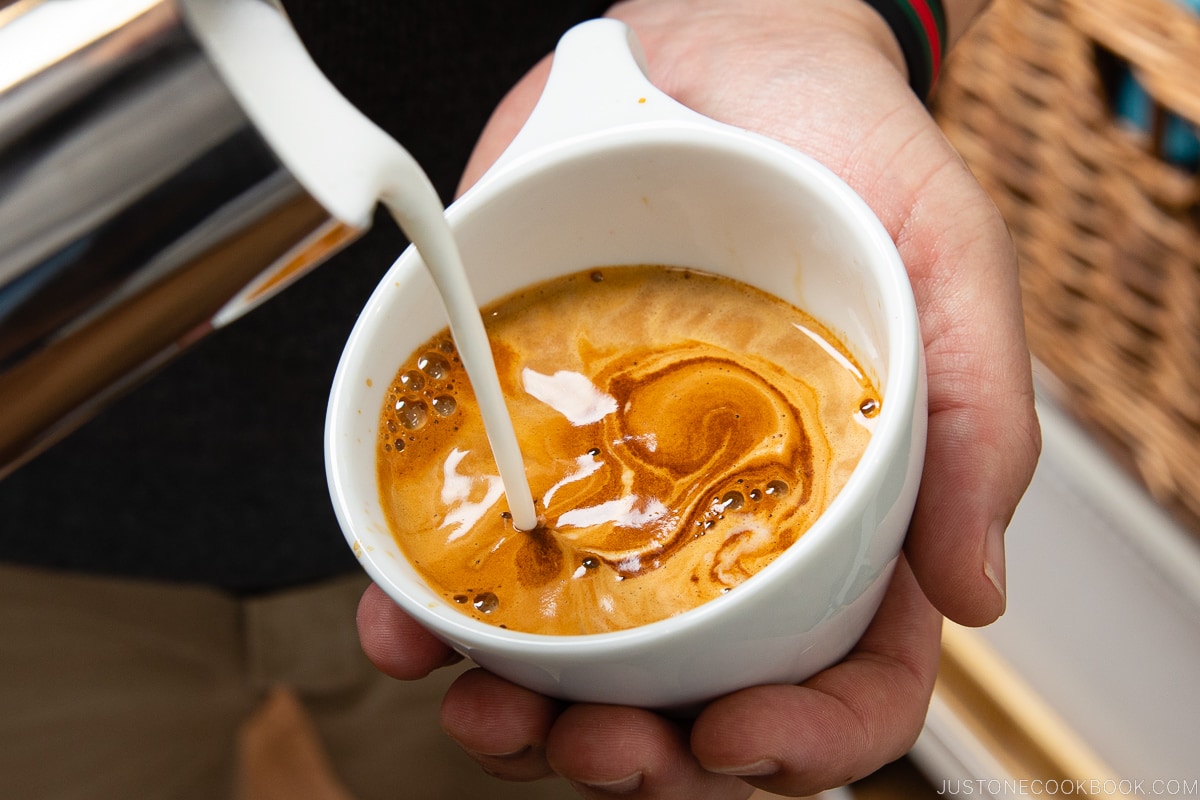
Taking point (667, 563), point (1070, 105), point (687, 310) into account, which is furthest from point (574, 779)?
point (1070, 105)

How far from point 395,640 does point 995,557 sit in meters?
0.36

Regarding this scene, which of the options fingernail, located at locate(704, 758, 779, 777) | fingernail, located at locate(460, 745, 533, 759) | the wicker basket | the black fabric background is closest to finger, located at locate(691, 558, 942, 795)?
fingernail, located at locate(704, 758, 779, 777)

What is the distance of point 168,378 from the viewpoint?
0.98 metres

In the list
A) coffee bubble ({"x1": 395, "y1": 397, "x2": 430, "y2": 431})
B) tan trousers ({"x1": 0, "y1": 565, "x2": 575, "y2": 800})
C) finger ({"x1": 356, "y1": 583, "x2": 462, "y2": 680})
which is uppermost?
coffee bubble ({"x1": 395, "y1": 397, "x2": 430, "y2": 431})

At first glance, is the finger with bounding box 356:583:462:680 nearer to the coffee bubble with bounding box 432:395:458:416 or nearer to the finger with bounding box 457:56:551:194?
the coffee bubble with bounding box 432:395:458:416

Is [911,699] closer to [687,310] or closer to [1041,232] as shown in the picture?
[687,310]

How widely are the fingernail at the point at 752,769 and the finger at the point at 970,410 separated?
0.14 m

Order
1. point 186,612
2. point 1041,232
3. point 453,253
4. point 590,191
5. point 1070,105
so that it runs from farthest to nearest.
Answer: point 186,612 < point 1041,232 < point 1070,105 < point 590,191 < point 453,253

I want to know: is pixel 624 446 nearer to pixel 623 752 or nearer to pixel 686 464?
pixel 686 464

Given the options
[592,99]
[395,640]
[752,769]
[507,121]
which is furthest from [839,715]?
[507,121]

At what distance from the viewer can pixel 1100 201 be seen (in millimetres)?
956

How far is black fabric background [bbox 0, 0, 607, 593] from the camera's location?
885 millimetres

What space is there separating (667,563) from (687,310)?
187 millimetres

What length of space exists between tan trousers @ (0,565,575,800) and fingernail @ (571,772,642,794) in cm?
56
